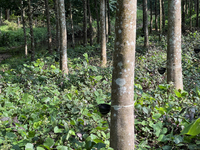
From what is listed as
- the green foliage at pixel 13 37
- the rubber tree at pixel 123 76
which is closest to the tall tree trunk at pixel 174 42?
the rubber tree at pixel 123 76

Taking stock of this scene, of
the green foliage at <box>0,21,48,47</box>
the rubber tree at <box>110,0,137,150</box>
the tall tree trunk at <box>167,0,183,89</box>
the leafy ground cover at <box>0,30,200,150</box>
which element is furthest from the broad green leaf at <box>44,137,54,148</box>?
the green foliage at <box>0,21,48,47</box>

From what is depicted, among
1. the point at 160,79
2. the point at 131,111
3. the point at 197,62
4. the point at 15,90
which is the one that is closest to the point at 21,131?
the point at 131,111

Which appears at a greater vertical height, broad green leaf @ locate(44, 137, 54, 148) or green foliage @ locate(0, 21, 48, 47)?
green foliage @ locate(0, 21, 48, 47)

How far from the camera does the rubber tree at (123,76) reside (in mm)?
2363

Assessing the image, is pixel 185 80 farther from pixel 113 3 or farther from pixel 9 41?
pixel 9 41

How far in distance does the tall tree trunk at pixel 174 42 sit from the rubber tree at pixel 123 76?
119 inches

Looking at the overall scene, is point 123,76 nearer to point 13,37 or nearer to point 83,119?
point 83,119

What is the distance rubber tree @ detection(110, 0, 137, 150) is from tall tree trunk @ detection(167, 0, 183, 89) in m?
3.03

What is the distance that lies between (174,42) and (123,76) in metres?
3.27

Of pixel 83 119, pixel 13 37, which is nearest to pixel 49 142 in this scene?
pixel 83 119

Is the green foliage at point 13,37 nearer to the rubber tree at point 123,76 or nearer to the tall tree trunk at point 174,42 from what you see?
the tall tree trunk at point 174,42

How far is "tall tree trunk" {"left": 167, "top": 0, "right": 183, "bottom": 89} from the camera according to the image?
491 cm

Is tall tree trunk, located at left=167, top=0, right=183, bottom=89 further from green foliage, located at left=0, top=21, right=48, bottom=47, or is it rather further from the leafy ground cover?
green foliage, located at left=0, top=21, right=48, bottom=47

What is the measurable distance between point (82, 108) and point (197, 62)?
6725mm
